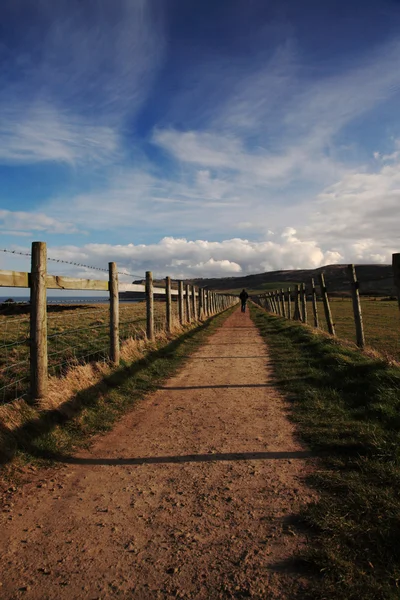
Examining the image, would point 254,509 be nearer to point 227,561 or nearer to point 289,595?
point 227,561

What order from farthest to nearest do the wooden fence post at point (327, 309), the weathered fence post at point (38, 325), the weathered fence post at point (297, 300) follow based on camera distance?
the weathered fence post at point (297, 300) < the wooden fence post at point (327, 309) < the weathered fence post at point (38, 325)

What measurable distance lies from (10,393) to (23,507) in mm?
4387

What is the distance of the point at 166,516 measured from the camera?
119 inches

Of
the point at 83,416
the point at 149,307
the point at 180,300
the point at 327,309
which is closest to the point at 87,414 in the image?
the point at 83,416

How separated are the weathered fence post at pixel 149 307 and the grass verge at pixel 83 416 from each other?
221 cm

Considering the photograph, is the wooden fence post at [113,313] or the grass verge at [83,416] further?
the wooden fence post at [113,313]

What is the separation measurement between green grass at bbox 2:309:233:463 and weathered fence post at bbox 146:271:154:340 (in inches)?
79.8

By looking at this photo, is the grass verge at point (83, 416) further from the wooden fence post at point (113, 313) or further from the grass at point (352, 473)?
the grass at point (352, 473)

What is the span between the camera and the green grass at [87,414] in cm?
430

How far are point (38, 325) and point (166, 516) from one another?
3.39 m

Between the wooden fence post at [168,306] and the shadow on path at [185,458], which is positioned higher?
the wooden fence post at [168,306]

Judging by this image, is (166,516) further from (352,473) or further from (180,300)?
(180,300)

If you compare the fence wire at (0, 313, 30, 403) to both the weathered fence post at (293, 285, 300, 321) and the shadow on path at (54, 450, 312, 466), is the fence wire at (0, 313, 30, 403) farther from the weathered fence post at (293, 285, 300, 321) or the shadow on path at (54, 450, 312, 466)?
the weathered fence post at (293, 285, 300, 321)

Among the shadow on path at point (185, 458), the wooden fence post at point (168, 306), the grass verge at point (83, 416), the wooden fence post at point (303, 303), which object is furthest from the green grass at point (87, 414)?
the wooden fence post at point (303, 303)
